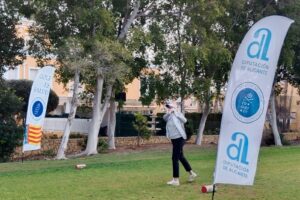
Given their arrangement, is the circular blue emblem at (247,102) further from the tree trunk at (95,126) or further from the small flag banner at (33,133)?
the tree trunk at (95,126)

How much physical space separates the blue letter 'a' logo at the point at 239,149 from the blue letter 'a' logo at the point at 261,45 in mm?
1264

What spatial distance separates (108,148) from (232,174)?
1774cm

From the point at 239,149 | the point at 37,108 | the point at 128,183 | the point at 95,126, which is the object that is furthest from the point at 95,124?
the point at 239,149

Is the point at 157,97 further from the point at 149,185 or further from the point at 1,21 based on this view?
the point at 149,185

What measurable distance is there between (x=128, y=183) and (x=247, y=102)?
4521 mm

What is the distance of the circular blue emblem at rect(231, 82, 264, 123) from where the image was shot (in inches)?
349

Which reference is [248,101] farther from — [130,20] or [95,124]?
[95,124]

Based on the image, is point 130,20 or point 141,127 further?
point 141,127

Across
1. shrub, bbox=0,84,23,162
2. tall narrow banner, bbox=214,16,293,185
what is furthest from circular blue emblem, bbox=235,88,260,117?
shrub, bbox=0,84,23,162

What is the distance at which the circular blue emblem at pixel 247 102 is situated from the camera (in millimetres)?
8859

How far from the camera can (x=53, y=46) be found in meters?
22.3

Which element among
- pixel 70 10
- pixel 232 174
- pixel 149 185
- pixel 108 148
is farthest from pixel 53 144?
pixel 232 174

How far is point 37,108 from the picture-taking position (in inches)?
679

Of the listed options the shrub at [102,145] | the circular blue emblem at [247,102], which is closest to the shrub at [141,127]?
the shrub at [102,145]
